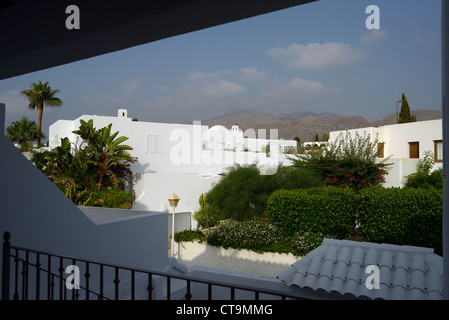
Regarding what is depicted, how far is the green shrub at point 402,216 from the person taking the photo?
779 cm

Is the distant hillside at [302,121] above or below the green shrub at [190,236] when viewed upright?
above

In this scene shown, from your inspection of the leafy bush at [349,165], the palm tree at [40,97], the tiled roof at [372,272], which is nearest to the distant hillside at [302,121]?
the leafy bush at [349,165]

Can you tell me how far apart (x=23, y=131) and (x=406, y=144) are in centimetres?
2210

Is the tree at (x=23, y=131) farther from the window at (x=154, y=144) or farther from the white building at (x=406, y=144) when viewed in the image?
the white building at (x=406, y=144)

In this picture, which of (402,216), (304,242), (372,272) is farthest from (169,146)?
(372,272)

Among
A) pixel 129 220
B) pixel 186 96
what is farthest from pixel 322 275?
pixel 186 96

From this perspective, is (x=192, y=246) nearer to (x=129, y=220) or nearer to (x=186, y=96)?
(x=129, y=220)

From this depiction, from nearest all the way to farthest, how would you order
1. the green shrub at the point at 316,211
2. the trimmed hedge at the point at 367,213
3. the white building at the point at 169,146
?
the trimmed hedge at the point at 367,213
the green shrub at the point at 316,211
the white building at the point at 169,146

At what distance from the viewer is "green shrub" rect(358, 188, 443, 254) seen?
307 inches

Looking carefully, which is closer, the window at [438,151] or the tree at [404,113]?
the window at [438,151]

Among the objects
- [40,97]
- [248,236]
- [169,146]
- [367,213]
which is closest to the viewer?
[367,213]

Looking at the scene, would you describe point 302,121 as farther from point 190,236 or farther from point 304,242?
point 304,242

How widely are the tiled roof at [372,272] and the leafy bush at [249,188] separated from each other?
6.10 metres

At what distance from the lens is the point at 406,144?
16.3 meters
